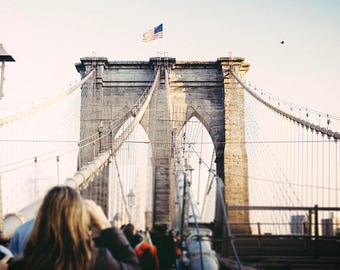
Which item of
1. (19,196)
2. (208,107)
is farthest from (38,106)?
(208,107)

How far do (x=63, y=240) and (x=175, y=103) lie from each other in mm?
19774

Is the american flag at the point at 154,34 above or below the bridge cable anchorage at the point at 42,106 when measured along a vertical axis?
above

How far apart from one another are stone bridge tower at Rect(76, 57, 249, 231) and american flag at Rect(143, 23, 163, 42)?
4.04ft

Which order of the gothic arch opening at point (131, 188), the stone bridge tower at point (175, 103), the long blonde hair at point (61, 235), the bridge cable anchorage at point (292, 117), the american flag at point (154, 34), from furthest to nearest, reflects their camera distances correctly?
the american flag at point (154, 34)
the stone bridge tower at point (175, 103)
the bridge cable anchorage at point (292, 117)
the gothic arch opening at point (131, 188)
the long blonde hair at point (61, 235)

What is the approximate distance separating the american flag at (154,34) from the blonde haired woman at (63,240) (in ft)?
67.3

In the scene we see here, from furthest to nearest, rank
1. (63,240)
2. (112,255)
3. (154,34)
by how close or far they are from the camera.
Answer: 1. (154,34)
2. (112,255)
3. (63,240)

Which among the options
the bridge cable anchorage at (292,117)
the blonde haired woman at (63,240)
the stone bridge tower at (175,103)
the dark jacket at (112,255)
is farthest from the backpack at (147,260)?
the stone bridge tower at (175,103)

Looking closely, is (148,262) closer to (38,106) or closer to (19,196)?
(19,196)

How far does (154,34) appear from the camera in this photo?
874 inches

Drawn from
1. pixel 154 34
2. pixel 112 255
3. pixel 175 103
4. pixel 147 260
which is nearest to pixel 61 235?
pixel 112 255

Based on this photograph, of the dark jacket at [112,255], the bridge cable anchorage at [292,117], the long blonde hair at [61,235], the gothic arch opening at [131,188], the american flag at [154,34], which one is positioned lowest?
the gothic arch opening at [131,188]

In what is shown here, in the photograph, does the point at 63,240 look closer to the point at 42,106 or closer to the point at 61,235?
the point at 61,235

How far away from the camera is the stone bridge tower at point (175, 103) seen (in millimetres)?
20156

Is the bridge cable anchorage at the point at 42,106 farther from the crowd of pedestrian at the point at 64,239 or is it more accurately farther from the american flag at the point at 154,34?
the crowd of pedestrian at the point at 64,239
